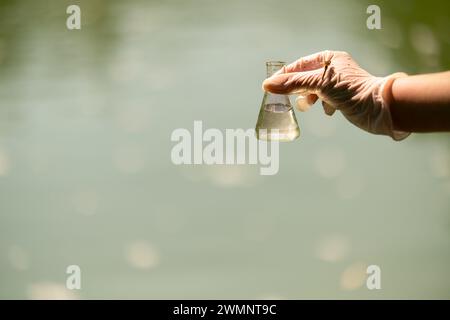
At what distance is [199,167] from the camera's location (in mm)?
2500

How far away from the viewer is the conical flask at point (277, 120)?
136cm

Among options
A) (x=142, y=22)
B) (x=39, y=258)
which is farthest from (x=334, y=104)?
(x=39, y=258)

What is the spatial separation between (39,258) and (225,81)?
3.67ft

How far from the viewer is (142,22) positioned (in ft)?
8.16

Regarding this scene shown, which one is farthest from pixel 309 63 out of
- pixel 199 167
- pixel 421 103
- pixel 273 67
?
pixel 199 167

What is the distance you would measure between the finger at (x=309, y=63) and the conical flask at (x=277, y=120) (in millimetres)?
24

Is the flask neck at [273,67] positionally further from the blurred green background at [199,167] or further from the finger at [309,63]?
the blurred green background at [199,167]

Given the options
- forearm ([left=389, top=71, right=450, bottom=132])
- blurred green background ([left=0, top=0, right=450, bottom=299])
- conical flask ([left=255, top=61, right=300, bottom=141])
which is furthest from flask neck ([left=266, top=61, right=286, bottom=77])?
Result: blurred green background ([left=0, top=0, right=450, bottom=299])

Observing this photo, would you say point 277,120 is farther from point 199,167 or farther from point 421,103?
point 199,167

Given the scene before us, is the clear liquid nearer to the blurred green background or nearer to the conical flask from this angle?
the conical flask

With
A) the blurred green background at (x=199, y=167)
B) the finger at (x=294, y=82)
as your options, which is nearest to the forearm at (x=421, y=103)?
the finger at (x=294, y=82)

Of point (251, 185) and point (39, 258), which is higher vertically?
point (251, 185)

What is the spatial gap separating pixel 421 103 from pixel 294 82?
0.28 metres
